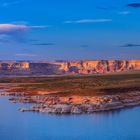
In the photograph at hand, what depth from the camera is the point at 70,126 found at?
2612 cm

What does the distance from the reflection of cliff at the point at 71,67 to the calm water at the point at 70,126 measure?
78.8 metres

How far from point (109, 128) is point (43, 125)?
3071mm

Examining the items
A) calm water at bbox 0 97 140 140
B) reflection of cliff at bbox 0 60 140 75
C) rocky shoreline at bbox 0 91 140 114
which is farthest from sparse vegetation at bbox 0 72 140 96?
reflection of cliff at bbox 0 60 140 75

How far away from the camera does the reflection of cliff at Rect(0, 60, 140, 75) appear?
112062 mm

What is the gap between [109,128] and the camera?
25719 millimetres

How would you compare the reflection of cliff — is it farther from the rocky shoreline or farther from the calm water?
the calm water

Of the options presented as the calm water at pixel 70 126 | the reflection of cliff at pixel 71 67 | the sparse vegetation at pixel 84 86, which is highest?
the reflection of cliff at pixel 71 67

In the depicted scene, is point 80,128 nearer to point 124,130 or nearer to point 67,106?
point 124,130

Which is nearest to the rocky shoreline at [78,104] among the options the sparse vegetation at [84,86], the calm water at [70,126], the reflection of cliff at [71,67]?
the calm water at [70,126]

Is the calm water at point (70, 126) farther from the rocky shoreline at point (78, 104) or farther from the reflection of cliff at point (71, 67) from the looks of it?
the reflection of cliff at point (71, 67)

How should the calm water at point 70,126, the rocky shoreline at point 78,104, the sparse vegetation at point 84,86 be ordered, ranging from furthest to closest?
1. the sparse vegetation at point 84,86
2. the rocky shoreline at point 78,104
3. the calm water at point 70,126

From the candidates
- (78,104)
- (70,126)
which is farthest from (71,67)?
(70,126)

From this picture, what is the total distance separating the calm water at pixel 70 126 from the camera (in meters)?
23.8

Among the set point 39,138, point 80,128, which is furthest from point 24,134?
point 80,128
